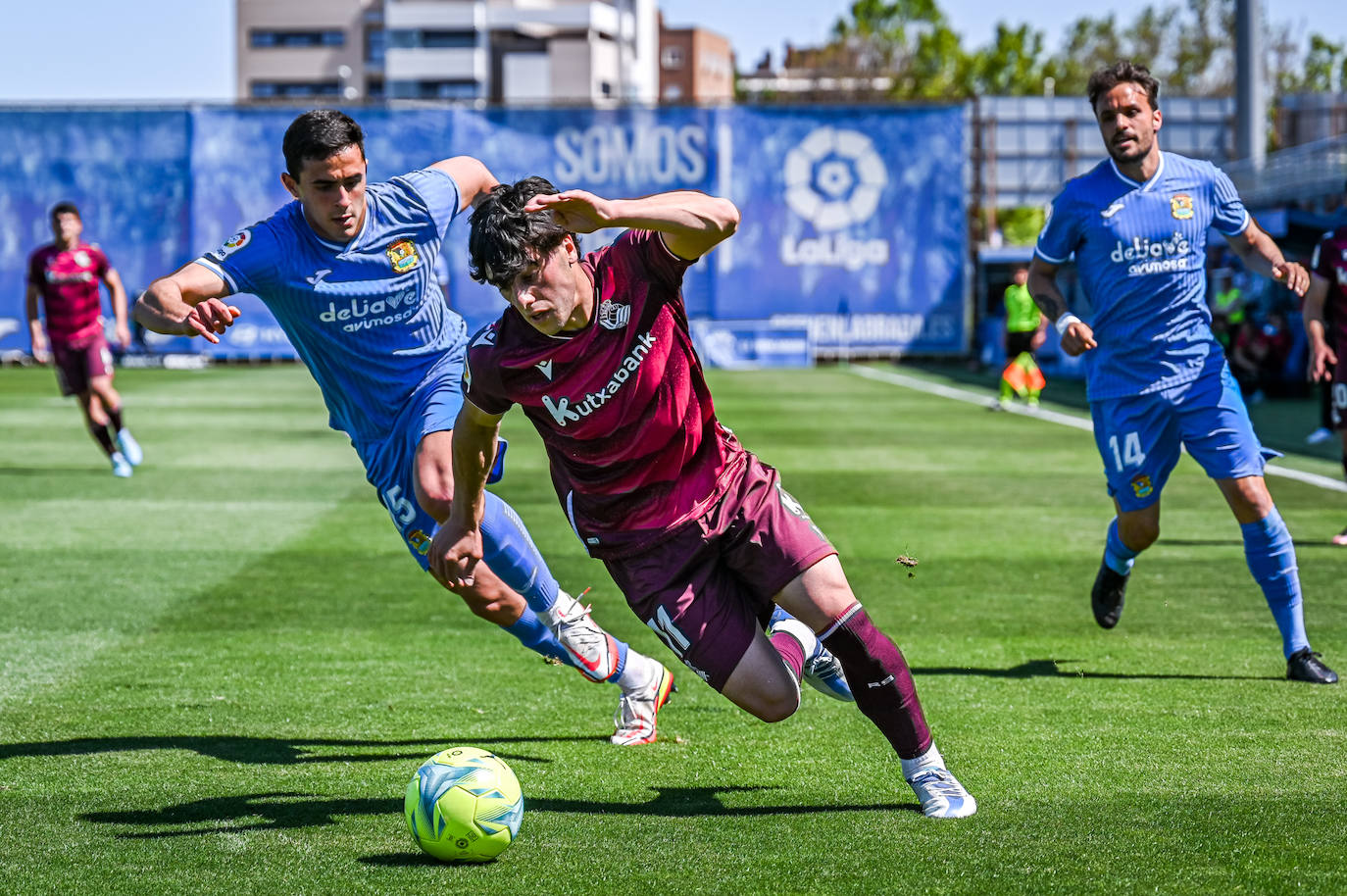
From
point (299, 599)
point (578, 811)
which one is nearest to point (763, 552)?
point (578, 811)

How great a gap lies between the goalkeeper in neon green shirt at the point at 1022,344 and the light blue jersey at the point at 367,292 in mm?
17013

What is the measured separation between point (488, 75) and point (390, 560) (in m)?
84.9

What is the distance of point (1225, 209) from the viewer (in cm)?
656

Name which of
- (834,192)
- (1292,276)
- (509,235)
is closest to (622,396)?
(509,235)

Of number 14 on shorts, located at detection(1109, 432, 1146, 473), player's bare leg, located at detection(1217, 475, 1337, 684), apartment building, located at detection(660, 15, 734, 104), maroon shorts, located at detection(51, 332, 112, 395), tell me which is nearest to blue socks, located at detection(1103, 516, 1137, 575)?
number 14 on shorts, located at detection(1109, 432, 1146, 473)

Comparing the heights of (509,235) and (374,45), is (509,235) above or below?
below

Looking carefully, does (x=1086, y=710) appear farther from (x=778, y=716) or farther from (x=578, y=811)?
(x=578, y=811)

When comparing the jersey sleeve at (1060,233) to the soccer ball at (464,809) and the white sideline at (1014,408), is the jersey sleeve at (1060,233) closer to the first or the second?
the soccer ball at (464,809)

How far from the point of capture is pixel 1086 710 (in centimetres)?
584

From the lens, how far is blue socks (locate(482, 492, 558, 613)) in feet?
18.2

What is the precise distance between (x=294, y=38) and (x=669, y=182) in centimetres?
7067

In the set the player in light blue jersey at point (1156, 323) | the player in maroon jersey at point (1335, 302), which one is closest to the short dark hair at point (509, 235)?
the player in light blue jersey at point (1156, 323)

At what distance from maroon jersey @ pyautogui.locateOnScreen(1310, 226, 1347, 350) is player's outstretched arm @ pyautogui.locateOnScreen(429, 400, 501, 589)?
7.45 metres

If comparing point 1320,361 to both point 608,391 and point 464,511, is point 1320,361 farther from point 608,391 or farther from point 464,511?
point 464,511
